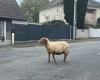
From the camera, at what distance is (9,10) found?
45062mm

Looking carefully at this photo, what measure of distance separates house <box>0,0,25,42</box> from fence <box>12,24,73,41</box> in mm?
2308

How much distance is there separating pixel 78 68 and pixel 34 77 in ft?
9.87

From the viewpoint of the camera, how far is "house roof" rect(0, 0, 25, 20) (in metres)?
43.7

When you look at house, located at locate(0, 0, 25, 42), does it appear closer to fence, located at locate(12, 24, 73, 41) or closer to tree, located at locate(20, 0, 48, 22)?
fence, located at locate(12, 24, 73, 41)

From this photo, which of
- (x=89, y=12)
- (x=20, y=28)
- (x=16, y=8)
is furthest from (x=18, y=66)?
(x=89, y=12)

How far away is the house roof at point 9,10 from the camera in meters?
43.7

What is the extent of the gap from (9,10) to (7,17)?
198 cm

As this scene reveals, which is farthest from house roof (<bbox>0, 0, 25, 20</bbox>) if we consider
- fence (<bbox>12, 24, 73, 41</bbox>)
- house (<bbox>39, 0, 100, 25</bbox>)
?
house (<bbox>39, 0, 100, 25</bbox>)

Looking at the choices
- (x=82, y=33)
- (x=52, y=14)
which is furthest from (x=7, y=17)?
(x=52, y=14)

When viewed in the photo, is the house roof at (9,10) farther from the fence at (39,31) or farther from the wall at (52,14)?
the wall at (52,14)

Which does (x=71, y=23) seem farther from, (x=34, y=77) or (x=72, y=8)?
(x=34, y=77)

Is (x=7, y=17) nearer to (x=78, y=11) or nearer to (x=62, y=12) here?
(x=78, y=11)

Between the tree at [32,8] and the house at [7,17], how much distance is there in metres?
40.2

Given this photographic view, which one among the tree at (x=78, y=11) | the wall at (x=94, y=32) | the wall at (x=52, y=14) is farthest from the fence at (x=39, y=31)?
the wall at (x=52, y=14)
